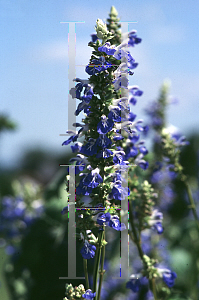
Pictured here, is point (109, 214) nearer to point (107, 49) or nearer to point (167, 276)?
point (107, 49)

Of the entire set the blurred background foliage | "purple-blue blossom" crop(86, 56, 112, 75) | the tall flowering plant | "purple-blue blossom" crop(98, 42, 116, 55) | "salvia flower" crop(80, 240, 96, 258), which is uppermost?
"purple-blue blossom" crop(98, 42, 116, 55)

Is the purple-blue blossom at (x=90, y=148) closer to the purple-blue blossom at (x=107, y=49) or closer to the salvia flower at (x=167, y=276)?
the purple-blue blossom at (x=107, y=49)

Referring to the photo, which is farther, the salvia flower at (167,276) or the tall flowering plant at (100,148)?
the salvia flower at (167,276)

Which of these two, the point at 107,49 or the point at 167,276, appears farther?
the point at 167,276

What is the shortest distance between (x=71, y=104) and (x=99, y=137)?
318 millimetres

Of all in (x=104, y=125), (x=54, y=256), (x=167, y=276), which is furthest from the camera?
(x=54, y=256)

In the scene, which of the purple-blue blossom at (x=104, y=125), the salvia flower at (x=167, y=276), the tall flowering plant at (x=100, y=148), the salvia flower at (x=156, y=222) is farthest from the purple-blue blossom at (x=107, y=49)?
the salvia flower at (x=167, y=276)

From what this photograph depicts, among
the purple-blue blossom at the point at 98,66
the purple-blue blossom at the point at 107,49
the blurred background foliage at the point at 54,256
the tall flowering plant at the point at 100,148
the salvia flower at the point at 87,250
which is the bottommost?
the blurred background foliage at the point at 54,256

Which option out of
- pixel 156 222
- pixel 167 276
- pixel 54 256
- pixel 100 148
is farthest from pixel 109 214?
pixel 54 256

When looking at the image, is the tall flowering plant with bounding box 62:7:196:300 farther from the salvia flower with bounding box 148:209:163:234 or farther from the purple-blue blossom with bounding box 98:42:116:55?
the salvia flower with bounding box 148:209:163:234

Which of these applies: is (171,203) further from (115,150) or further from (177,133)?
(115,150)

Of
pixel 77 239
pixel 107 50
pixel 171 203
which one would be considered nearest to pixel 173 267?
pixel 171 203

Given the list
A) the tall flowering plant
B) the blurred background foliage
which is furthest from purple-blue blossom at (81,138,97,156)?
the blurred background foliage

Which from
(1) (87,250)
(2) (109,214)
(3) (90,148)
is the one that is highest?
(3) (90,148)
